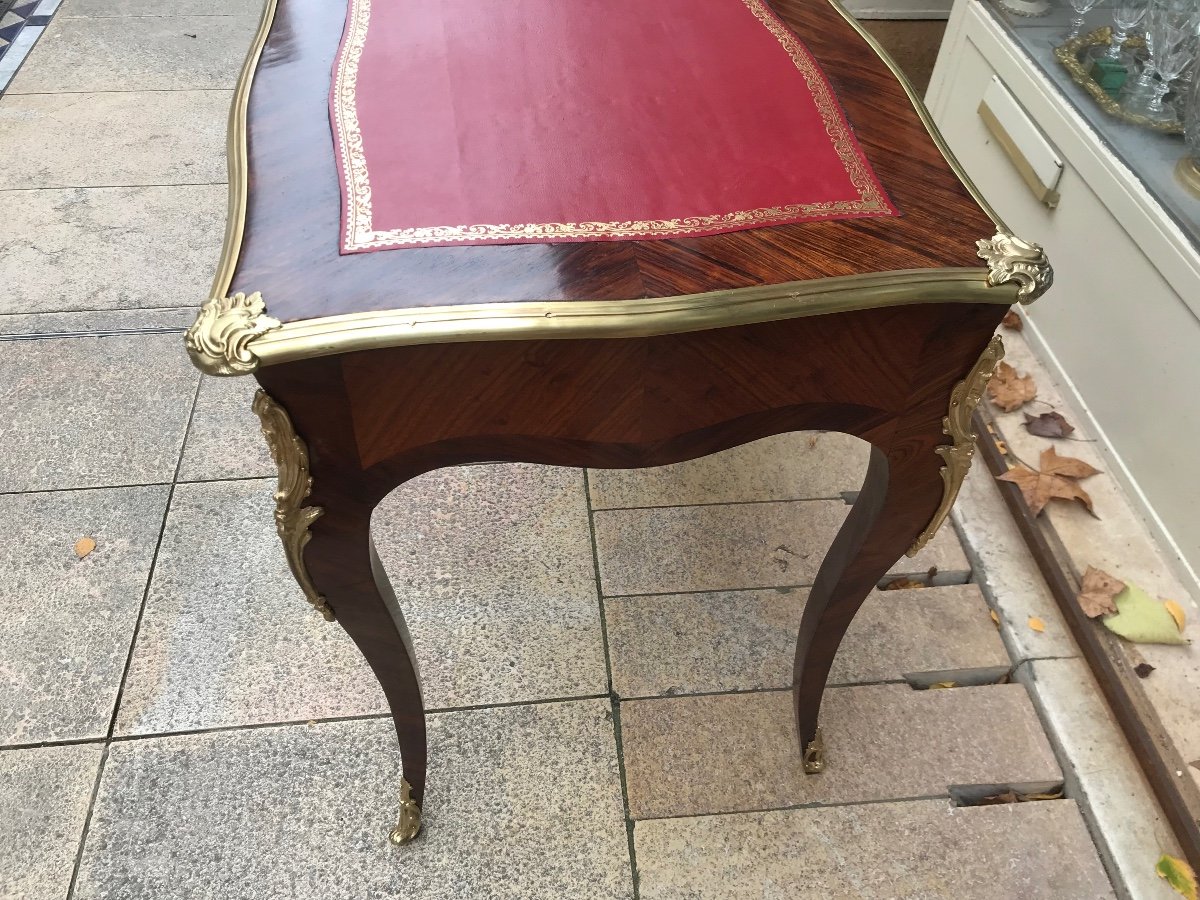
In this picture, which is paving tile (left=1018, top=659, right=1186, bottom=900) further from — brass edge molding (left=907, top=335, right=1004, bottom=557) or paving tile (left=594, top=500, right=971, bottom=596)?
brass edge molding (left=907, top=335, right=1004, bottom=557)

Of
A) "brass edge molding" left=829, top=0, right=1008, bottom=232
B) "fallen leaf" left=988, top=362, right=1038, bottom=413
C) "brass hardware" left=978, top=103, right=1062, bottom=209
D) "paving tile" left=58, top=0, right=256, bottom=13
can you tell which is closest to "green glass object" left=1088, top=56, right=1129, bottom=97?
"brass hardware" left=978, top=103, right=1062, bottom=209

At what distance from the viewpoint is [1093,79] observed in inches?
70.5

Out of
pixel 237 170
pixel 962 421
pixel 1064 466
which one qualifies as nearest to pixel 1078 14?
pixel 1064 466

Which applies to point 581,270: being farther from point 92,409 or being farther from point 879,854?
point 92,409

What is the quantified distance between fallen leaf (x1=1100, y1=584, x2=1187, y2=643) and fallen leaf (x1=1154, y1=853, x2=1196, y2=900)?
0.34 metres

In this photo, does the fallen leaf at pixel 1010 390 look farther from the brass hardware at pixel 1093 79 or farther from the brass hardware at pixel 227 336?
the brass hardware at pixel 227 336

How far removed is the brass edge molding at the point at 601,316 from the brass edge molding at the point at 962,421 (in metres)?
0.10

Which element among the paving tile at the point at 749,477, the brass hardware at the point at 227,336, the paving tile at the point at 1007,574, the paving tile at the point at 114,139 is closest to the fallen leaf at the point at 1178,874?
the paving tile at the point at 1007,574

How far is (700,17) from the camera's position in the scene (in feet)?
3.67

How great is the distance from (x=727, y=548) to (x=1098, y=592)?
62 cm

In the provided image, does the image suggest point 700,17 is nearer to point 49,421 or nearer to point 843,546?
point 843,546

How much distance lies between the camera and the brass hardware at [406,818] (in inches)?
48.4

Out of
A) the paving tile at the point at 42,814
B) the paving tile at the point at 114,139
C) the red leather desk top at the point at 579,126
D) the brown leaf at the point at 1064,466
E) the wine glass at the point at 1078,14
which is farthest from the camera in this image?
the paving tile at the point at 114,139

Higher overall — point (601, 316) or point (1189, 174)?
point (601, 316)
